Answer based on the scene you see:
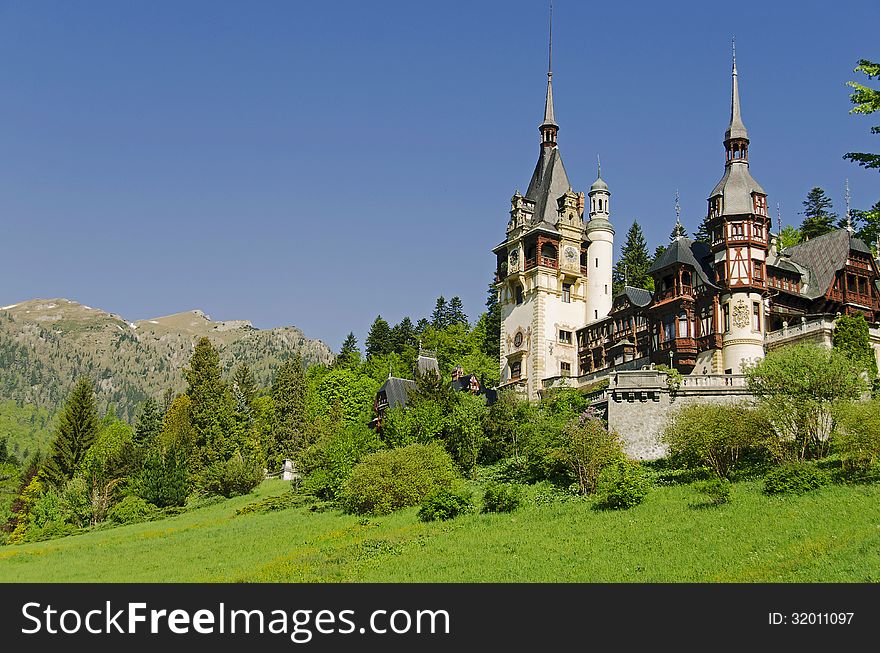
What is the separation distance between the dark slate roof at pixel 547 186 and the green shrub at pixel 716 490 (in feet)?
123

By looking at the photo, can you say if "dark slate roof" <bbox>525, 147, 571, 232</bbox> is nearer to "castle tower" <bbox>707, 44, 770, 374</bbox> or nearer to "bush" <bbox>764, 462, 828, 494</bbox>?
"castle tower" <bbox>707, 44, 770, 374</bbox>

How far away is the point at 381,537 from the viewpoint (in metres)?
42.4

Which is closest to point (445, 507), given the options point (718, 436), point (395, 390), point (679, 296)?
point (718, 436)

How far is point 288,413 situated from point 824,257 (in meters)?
40.8

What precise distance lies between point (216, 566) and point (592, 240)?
45.6 meters

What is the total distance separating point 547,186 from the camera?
79438mm

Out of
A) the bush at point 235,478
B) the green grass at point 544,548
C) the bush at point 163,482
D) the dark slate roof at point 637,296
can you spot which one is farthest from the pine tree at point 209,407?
the dark slate roof at point 637,296

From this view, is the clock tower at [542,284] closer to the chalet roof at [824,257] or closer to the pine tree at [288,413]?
the chalet roof at [824,257]

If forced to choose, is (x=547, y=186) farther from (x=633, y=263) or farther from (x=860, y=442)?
(x=860, y=442)
